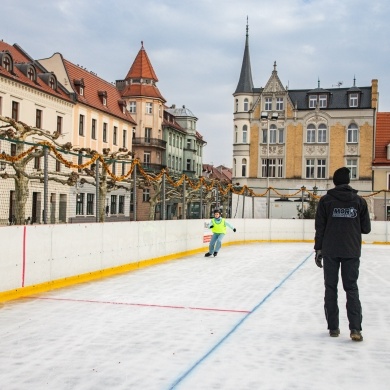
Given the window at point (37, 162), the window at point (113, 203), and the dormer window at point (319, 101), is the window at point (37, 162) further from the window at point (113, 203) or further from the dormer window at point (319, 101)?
the dormer window at point (319, 101)

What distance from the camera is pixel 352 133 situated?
54.9 meters

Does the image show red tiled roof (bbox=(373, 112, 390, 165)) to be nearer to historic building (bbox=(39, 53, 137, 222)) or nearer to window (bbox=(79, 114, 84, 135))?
historic building (bbox=(39, 53, 137, 222))

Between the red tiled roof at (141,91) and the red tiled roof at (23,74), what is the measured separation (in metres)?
18.5

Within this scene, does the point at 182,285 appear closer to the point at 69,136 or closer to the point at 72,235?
the point at 72,235

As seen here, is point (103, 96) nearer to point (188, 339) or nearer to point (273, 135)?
point (273, 135)

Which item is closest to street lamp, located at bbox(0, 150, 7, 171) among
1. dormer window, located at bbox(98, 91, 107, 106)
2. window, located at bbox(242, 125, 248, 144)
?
dormer window, located at bbox(98, 91, 107, 106)

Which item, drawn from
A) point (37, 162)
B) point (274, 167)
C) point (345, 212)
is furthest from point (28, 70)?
point (345, 212)

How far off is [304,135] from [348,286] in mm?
50262

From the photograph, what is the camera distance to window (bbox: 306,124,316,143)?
5566 cm

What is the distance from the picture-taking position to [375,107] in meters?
54.8

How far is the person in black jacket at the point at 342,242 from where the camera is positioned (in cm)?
673

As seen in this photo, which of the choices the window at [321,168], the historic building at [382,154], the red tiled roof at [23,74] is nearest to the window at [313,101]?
the window at [321,168]

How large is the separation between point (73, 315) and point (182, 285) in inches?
152

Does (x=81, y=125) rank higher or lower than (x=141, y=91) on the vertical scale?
lower
